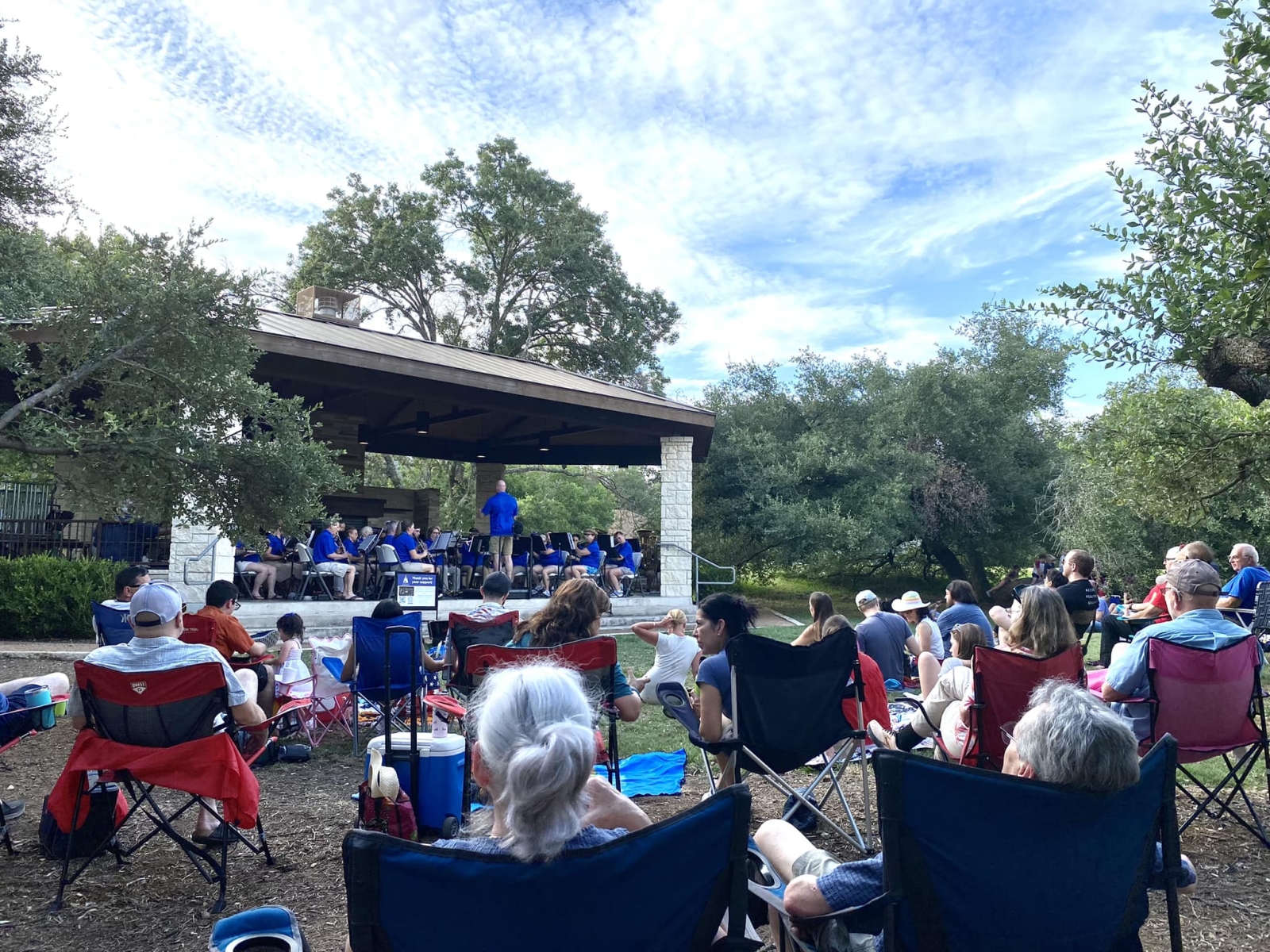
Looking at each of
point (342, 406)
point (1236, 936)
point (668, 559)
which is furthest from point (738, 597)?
point (342, 406)

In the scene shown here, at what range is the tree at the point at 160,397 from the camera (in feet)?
20.2

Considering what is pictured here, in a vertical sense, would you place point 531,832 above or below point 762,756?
above

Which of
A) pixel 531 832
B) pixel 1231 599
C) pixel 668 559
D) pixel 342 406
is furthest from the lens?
pixel 342 406

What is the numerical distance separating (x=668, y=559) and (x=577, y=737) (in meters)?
12.2

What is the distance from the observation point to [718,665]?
377 centimetres

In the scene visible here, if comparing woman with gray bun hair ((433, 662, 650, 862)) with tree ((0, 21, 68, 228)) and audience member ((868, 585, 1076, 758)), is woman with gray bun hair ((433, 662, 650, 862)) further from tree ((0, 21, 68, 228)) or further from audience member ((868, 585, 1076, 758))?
tree ((0, 21, 68, 228))

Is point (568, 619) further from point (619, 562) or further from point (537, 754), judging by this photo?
point (619, 562)

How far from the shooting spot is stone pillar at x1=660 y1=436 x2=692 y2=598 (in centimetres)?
1370

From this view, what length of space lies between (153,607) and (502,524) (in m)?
9.32

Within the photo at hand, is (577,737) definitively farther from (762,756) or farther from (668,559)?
(668,559)

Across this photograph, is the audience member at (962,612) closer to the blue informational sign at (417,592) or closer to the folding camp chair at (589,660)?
the folding camp chair at (589,660)

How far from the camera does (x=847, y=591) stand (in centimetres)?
2289

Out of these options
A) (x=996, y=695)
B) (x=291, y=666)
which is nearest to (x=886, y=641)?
(x=996, y=695)

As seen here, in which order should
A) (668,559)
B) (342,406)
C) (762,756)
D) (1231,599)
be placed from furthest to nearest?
(342,406) → (668,559) → (1231,599) → (762,756)
